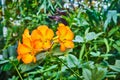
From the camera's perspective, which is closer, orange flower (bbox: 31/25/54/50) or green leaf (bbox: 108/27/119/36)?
orange flower (bbox: 31/25/54/50)

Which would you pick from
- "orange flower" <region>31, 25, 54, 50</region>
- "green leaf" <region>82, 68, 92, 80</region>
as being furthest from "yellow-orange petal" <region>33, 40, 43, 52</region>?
"green leaf" <region>82, 68, 92, 80</region>

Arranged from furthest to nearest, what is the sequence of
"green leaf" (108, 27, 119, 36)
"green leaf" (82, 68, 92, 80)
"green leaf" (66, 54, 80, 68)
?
1. "green leaf" (108, 27, 119, 36)
2. "green leaf" (66, 54, 80, 68)
3. "green leaf" (82, 68, 92, 80)

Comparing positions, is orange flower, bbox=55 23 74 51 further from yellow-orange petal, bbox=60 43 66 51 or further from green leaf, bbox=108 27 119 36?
green leaf, bbox=108 27 119 36

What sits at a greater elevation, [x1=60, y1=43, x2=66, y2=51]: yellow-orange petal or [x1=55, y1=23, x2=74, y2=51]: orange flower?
[x1=55, y1=23, x2=74, y2=51]: orange flower

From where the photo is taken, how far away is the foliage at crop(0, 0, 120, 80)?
79 cm

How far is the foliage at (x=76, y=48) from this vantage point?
31.3 inches

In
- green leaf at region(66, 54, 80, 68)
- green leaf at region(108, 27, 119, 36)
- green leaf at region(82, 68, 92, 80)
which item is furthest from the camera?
green leaf at region(108, 27, 119, 36)

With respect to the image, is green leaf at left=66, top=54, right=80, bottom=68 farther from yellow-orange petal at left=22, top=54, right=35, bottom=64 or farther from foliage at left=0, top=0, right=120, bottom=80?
yellow-orange petal at left=22, top=54, right=35, bottom=64

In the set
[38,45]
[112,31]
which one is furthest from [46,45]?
[112,31]

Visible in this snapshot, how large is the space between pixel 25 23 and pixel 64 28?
1.74 m

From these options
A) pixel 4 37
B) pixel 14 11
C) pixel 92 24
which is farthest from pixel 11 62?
pixel 14 11

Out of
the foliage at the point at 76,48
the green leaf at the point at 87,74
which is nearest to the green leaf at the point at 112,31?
the foliage at the point at 76,48

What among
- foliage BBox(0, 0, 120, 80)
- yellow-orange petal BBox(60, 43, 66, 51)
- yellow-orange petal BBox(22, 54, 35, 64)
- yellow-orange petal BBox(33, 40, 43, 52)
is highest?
yellow-orange petal BBox(33, 40, 43, 52)

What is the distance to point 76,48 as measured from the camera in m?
1.40
